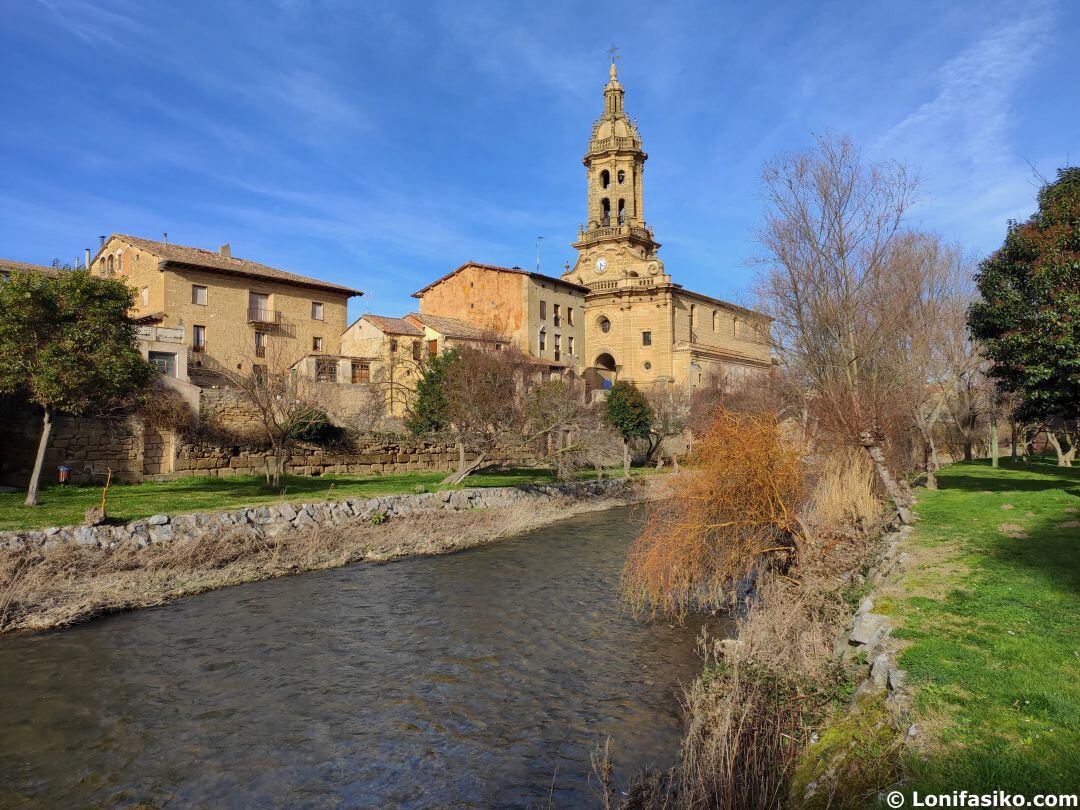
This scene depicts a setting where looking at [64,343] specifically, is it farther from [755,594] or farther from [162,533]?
[755,594]

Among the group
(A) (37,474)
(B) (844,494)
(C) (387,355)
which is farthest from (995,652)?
(C) (387,355)

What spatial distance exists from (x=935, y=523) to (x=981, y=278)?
737cm

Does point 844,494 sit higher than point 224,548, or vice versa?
point 844,494

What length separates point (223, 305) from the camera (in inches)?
1577

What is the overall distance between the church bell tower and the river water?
5243 centimetres

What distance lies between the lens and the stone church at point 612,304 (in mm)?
53625

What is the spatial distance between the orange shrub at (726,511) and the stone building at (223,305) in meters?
30.0

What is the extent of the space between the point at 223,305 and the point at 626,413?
24.8 m

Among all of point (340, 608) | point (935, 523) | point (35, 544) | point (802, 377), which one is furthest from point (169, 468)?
point (935, 523)

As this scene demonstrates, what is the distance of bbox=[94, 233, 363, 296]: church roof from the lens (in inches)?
1523

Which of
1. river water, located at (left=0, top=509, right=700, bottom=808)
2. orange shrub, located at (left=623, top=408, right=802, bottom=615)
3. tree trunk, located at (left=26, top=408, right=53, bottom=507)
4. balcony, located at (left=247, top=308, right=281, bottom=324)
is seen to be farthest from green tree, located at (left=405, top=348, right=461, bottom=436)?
orange shrub, located at (left=623, top=408, right=802, bottom=615)

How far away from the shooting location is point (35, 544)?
1362 centimetres

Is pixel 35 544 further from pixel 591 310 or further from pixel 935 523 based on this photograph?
pixel 591 310

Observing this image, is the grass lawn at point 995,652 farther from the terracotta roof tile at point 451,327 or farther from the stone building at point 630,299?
the stone building at point 630,299
